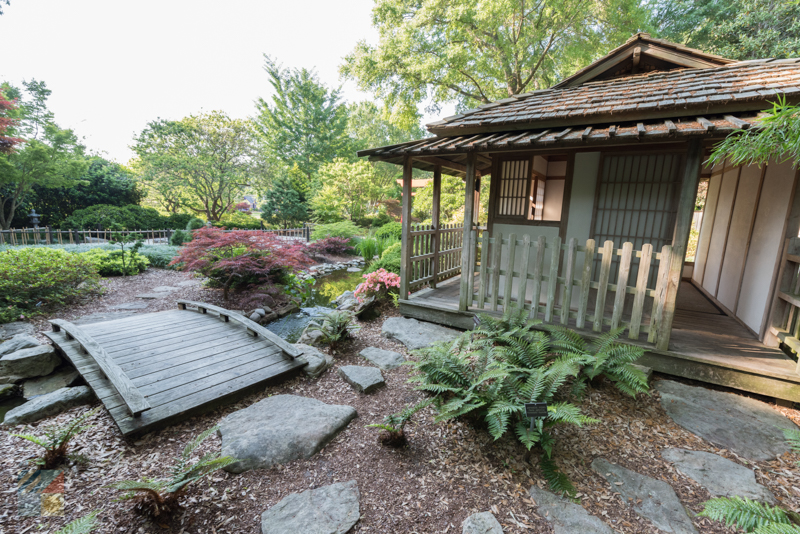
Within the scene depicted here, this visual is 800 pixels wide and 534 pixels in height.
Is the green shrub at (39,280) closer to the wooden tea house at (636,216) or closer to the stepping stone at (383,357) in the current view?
the stepping stone at (383,357)

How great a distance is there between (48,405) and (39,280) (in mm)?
3759

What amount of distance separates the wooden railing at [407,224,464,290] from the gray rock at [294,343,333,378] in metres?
1.94

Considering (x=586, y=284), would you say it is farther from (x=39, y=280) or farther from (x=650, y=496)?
(x=39, y=280)

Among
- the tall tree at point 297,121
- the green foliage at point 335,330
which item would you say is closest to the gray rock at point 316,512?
the green foliage at point 335,330

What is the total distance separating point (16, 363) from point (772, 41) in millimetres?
20296

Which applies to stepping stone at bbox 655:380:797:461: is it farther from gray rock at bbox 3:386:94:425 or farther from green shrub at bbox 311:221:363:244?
green shrub at bbox 311:221:363:244

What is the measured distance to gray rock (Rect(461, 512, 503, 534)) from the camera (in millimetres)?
1791

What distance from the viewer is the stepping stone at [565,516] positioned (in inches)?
71.7

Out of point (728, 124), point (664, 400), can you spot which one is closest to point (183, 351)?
point (664, 400)

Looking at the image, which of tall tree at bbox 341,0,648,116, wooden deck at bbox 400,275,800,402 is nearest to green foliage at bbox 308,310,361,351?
wooden deck at bbox 400,275,800,402

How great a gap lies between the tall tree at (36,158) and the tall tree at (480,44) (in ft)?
37.6

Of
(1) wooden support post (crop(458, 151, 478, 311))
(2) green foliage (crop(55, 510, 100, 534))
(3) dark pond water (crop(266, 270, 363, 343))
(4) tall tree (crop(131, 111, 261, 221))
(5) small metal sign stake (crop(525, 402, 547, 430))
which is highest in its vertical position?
(4) tall tree (crop(131, 111, 261, 221))

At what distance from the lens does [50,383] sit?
3.34 m

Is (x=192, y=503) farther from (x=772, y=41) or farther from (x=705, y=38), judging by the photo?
(x=705, y=38)
